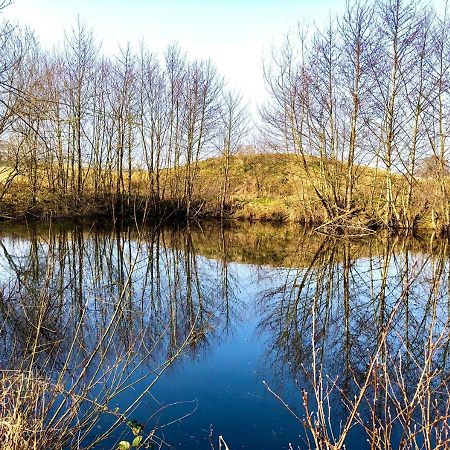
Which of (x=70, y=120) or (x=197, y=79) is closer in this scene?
(x=70, y=120)

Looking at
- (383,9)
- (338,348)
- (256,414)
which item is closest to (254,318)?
(338,348)

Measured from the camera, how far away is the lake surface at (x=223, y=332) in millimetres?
3902

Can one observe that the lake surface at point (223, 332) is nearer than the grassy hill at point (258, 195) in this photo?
Yes

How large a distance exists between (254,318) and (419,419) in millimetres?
3529

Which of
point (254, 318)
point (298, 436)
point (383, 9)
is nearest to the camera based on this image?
point (298, 436)

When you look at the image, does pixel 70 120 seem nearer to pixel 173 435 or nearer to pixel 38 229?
pixel 173 435

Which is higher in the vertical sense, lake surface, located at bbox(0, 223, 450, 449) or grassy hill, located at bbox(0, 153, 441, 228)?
grassy hill, located at bbox(0, 153, 441, 228)

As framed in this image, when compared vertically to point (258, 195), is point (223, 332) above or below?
below

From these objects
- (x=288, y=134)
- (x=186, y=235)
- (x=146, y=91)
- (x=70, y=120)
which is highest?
(x=146, y=91)

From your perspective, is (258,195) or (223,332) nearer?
(223,332)

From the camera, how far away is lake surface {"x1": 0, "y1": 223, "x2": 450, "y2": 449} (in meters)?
3.90

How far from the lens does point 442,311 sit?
295 inches

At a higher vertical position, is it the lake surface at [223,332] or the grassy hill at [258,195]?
the grassy hill at [258,195]

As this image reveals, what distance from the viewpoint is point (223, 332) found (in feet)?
22.2
